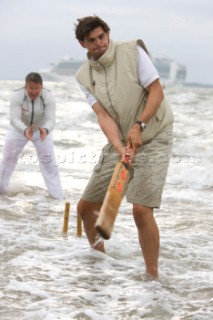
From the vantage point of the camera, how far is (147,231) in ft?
17.0

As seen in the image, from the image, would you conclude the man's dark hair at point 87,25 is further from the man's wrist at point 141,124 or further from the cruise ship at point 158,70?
the cruise ship at point 158,70

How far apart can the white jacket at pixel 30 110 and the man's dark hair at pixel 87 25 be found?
13.8 ft

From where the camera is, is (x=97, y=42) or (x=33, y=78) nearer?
(x=97, y=42)

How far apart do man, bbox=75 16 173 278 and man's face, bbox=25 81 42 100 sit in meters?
3.73

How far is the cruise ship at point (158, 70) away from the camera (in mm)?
139750

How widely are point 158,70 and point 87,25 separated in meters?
141

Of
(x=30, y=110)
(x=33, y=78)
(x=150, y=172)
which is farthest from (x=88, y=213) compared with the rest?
(x=30, y=110)

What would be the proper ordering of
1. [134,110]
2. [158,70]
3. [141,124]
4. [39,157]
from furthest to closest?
[158,70] → [39,157] → [134,110] → [141,124]

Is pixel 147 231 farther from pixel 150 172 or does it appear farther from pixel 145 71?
pixel 145 71

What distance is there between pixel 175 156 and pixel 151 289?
11.4 meters

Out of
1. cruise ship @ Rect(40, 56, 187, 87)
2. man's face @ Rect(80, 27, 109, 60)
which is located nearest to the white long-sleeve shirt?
man's face @ Rect(80, 27, 109, 60)

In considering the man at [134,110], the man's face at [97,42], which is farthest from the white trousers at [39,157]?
the man's face at [97,42]

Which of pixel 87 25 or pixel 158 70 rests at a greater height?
pixel 87 25

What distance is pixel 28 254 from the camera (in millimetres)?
6211
